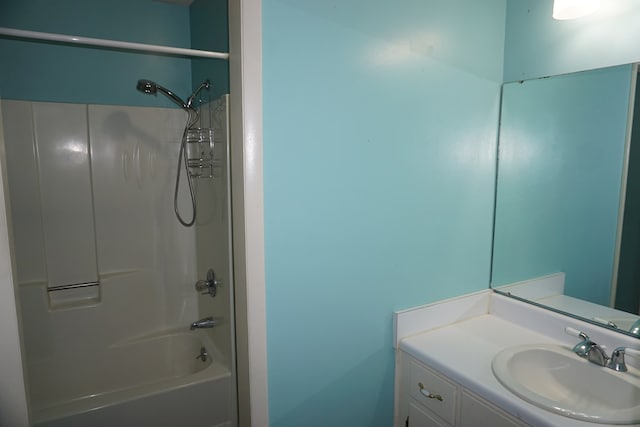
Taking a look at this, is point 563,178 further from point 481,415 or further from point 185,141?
point 185,141

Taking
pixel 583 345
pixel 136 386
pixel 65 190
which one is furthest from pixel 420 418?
pixel 65 190

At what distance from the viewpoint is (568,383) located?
1442 mm

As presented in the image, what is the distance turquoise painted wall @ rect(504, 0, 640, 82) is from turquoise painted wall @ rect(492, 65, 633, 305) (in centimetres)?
Result: 5

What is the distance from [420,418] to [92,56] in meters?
2.40

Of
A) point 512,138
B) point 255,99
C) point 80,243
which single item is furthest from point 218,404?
point 512,138

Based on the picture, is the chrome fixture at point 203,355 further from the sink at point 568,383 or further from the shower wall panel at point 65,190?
the sink at point 568,383

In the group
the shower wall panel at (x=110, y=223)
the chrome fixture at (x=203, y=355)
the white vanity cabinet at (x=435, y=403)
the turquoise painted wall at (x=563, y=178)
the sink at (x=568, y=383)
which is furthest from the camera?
the chrome fixture at (x=203, y=355)

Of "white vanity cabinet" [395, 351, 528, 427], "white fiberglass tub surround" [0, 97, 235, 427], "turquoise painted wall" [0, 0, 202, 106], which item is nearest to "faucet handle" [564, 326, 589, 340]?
"white vanity cabinet" [395, 351, 528, 427]

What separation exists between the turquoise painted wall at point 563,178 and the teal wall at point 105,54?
141cm

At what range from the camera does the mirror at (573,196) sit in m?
1.46

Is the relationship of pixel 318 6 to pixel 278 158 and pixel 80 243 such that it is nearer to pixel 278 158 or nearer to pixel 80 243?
pixel 278 158

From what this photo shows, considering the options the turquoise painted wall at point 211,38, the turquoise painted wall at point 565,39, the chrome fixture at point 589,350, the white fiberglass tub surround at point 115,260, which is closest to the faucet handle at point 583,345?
the chrome fixture at point 589,350

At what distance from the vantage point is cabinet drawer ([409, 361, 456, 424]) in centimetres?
143

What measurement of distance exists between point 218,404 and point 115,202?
124 cm
